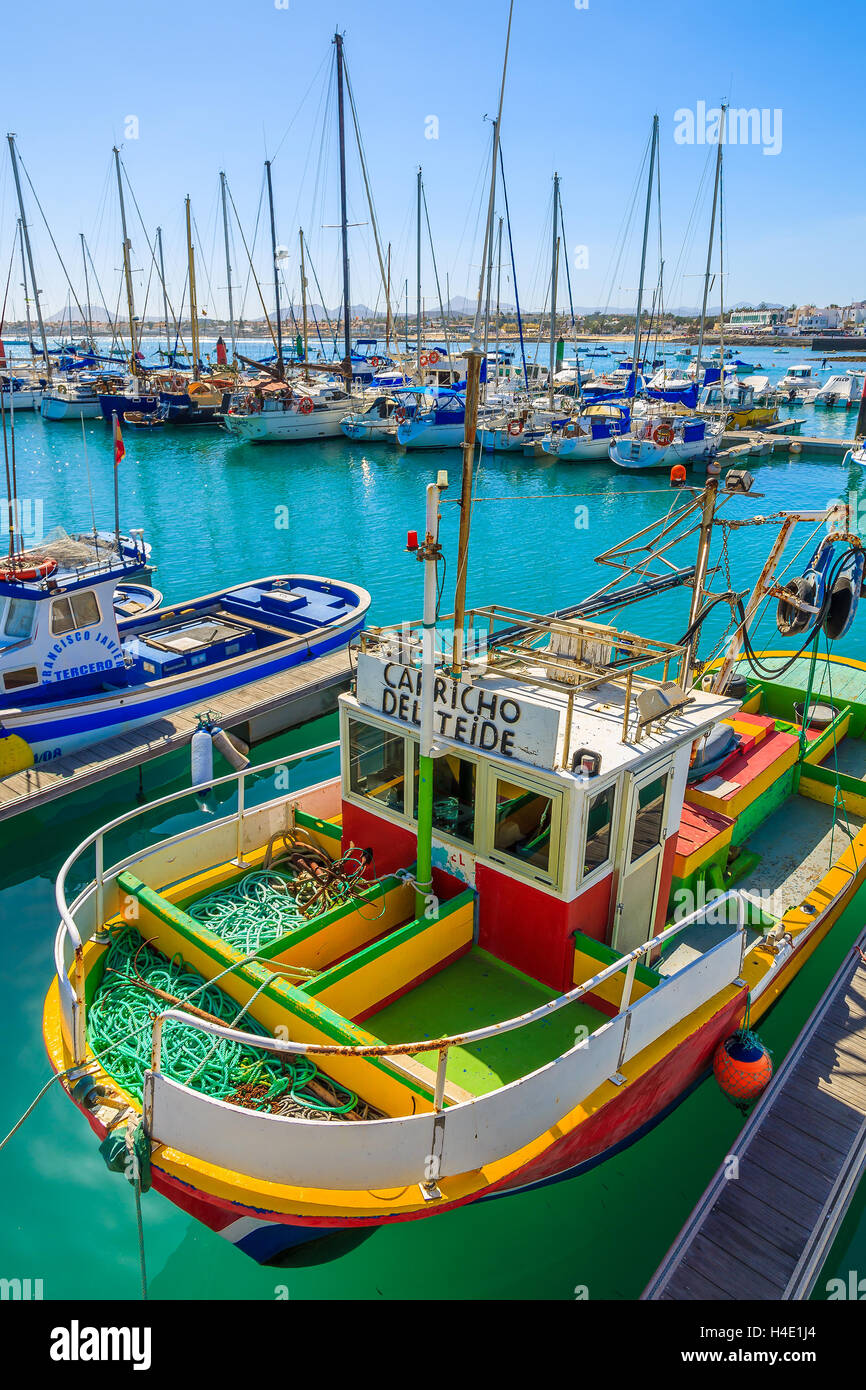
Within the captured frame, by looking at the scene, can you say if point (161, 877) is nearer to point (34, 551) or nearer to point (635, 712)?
point (635, 712)

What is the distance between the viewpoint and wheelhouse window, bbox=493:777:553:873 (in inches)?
316

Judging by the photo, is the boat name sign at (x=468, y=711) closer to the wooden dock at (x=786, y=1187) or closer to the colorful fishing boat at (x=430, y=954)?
the colorful fishing boat at (x=430, y=954)

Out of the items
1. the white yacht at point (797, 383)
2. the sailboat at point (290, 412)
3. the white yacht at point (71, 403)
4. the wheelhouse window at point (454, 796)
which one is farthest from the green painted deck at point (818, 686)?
the white yacht at point (797, 383)

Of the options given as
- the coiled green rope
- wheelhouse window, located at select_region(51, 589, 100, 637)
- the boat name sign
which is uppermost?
the boat name sign

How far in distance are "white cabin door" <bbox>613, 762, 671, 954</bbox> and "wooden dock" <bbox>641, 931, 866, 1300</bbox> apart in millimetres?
2214

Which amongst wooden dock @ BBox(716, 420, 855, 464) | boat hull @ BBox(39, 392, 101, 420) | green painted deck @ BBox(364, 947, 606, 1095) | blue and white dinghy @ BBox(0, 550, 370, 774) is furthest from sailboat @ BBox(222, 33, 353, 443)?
green painted deck @ BBox(364, 947, 606, 1095)

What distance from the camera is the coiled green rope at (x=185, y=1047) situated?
6766 mm

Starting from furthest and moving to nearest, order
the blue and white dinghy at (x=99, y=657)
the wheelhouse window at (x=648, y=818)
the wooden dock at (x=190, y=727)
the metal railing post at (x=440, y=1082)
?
the blue and white dinghy at (x=99, y=657) → the wooden dock at (x=190, y=727) → the wheelhouse window at (x=648, y=818) → the metal railing post at (x=440, y=1082)

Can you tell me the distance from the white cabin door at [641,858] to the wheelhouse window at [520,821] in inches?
30.3

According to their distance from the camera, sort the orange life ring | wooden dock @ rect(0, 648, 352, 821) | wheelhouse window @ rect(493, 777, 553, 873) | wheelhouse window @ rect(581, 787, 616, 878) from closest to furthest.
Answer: wheelhouse window @ rect(581, 787, 616, 878), wheelhouse window @ rect(493, 777, 553, 873), wooden dock @ rect(0, 648, 352, 821), the orange life ring

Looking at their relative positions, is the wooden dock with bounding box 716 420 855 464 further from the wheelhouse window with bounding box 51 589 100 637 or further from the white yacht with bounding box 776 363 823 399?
the wheelhouse window with bounding box 51 589 100 637

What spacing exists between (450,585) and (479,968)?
2237 centimetres

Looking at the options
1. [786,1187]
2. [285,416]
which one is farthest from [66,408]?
[786,1187]
